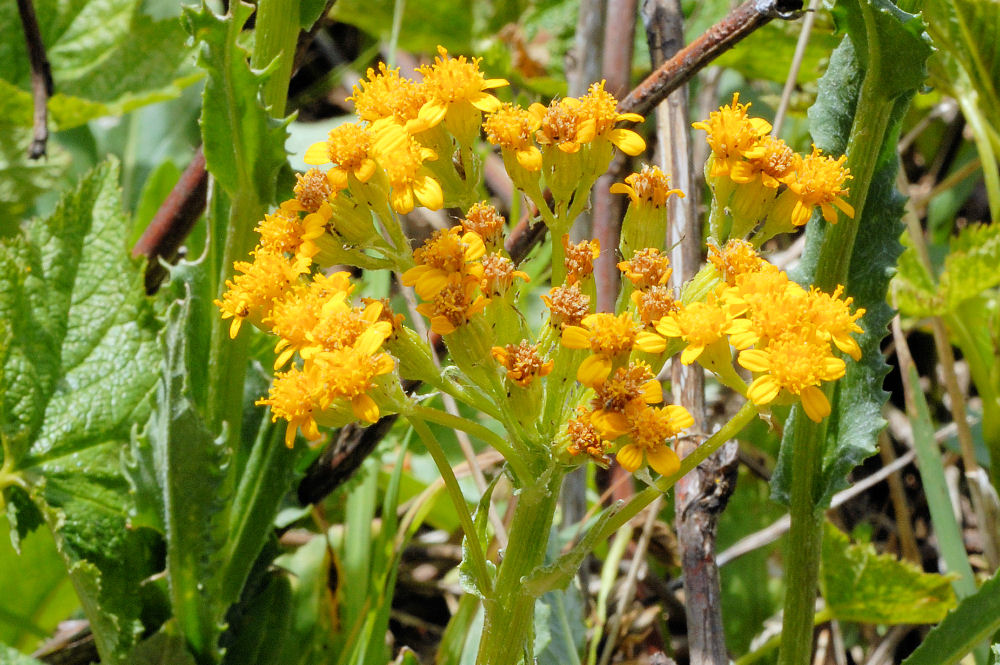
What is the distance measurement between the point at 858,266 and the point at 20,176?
6.72ft

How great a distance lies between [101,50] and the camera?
2545mm

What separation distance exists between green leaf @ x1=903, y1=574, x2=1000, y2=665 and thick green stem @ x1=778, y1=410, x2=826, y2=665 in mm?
157

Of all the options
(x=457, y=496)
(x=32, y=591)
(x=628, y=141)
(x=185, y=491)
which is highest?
(x=628, y=141)

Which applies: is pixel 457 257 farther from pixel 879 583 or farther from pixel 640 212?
pixel 879 583

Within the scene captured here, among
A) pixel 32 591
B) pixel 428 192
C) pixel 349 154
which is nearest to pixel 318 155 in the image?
pixel 349 154

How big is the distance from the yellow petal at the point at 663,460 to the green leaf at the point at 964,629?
2.18 ft

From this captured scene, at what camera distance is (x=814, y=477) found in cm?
149

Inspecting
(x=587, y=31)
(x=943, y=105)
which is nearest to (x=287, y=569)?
(x=587, y=31)

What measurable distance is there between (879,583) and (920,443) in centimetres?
32

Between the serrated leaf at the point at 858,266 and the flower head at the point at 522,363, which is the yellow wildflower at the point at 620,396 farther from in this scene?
the serrated leaf at the point at 858,266

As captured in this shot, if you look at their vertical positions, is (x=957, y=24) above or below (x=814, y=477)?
above

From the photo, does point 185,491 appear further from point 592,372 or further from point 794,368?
point 794,368

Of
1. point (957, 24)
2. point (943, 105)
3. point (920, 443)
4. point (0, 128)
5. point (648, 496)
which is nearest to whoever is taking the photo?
point (648, 496)

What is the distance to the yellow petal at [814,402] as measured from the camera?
109 centimetres
